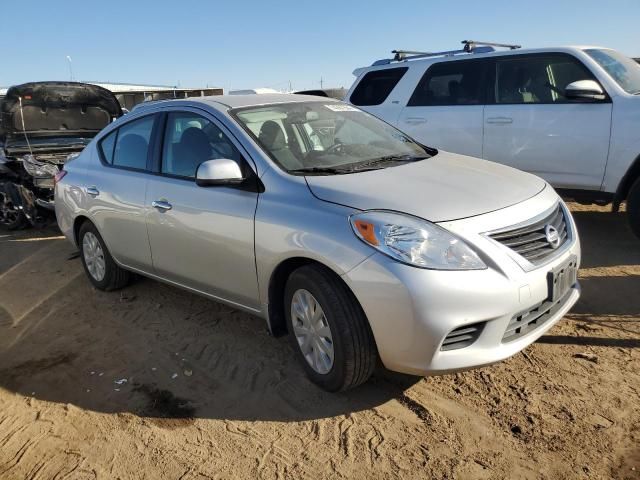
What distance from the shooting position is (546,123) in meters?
5.62

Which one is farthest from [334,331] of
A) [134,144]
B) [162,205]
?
[134,144]

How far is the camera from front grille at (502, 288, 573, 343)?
2.76 m

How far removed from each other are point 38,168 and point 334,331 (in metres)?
6.29

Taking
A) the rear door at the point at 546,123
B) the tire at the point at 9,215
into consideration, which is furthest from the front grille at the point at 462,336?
the tire at the point at 9,215

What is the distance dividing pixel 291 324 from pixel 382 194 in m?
0.95

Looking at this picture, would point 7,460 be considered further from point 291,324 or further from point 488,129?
A: point 488,129

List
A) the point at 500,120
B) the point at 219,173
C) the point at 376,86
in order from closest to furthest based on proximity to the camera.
A: the point at 219,173
the point at 500,120
the point at 376,86

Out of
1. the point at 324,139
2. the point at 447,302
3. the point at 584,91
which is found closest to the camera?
the point at 447,302

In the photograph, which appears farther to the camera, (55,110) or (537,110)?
(55,110)

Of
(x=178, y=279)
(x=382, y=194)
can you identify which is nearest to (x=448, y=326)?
(x=382, y=194)

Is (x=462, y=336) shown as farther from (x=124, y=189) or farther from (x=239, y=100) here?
(x=124, y=189)

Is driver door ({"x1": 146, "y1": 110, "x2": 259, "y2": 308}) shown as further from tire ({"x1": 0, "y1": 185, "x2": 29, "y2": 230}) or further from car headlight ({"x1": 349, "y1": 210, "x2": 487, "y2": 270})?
tire ({"x1": 0, "y1": 185, "x2": 29, "y2": 230})

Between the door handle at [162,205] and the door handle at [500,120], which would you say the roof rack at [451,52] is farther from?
the door handle at [162,205]

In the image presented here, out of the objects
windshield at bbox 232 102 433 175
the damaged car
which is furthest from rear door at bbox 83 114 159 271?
the damaged car
